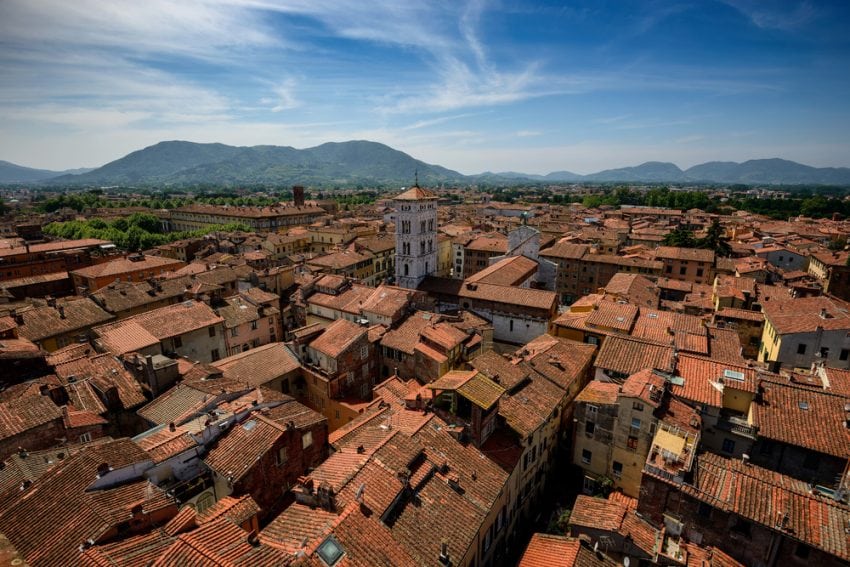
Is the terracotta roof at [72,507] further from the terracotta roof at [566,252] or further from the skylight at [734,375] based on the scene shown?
the terracotta roof at [566,252]

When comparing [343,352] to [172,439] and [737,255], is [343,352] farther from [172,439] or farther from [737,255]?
[737,255]

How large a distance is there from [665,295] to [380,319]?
137 ft

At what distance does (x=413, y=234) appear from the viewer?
5981cm

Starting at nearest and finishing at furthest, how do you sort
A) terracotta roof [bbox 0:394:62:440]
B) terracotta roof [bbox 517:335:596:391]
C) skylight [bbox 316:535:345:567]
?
skylight [bbox 316:535:345:567], terracotta roof [bbox 0:394:62:440], terracotta roof [bbox 517:335:596:391]

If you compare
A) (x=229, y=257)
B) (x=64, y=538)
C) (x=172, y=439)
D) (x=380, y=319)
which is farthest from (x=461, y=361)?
(x=229, y=257)

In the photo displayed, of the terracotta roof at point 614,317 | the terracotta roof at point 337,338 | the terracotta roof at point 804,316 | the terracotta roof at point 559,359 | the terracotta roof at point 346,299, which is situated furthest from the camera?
the terracotta roof at point 346,299

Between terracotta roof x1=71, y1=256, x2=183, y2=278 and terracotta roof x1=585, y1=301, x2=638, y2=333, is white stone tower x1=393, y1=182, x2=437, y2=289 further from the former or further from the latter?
terracotta roof x1=71, y1=256, x2=183, y2=278

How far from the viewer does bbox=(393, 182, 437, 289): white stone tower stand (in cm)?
5950

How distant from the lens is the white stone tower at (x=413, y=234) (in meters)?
59.5

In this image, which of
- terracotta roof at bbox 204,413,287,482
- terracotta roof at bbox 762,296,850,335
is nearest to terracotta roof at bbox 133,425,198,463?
terracotta roof at bbox 204,413,287,482

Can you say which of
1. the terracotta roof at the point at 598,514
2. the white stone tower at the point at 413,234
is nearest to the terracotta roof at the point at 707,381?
the terracotta roof at the point at 598,514

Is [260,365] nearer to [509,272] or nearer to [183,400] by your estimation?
[183,400]

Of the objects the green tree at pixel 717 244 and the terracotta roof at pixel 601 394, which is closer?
the terracotta roof at pixel 601 394

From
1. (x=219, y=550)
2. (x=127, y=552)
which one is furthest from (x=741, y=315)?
(x=127, y=552)
